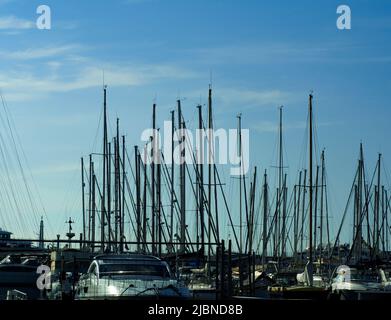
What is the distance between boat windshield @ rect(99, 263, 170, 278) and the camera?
947 inches

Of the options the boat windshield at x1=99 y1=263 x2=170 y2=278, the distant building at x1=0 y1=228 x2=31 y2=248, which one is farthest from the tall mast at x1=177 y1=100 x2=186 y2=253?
the boat windshield at x1=99 y1=263 x2=170 y2=278

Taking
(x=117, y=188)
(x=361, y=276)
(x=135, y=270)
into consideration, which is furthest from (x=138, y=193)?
(x=135, y=270)

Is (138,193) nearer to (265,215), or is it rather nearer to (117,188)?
(117,188)

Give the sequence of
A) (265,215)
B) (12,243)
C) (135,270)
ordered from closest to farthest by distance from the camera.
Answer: (135,270), (12,243), (265,215)

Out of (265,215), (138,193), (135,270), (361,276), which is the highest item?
(138,193)

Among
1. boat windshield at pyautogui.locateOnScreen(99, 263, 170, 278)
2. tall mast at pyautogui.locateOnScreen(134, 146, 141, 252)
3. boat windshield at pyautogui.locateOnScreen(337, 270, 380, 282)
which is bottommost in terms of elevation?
boat windshield at pyautogui.locateOnScreen(337, 270, 380, 282)

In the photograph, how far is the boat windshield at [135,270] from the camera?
24062 millimetres

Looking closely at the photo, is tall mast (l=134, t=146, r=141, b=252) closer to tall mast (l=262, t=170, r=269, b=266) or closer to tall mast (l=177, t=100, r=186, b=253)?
tall mast (l=177, t=100, r=186, b=253)

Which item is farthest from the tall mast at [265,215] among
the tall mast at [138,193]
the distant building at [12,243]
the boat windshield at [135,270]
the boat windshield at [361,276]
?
the boat windshield at [135,270]

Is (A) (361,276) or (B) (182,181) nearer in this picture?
(A) (361,276)

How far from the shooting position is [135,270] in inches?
954
